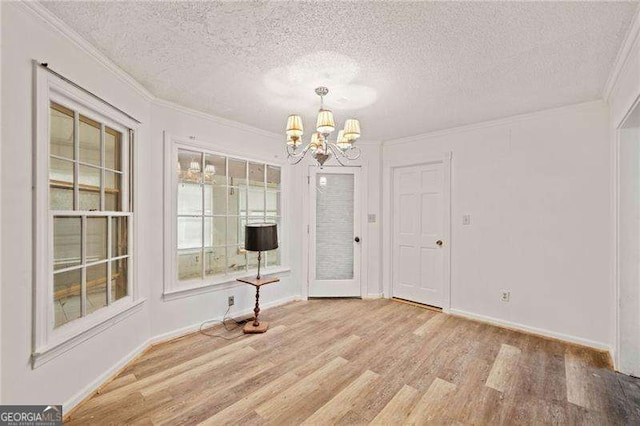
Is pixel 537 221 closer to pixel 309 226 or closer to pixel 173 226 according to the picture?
pixel 309 226

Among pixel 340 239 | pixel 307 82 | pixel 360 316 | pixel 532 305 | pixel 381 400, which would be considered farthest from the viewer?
pixel 340 239

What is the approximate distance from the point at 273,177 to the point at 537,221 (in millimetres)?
3317

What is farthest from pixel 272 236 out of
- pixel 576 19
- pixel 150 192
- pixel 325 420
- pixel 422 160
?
pixel 576 19

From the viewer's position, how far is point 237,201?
358cm

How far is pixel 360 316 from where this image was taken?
3572 millimetres

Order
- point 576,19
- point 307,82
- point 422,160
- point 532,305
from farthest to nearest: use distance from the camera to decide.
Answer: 1. point 422,160
2. point 532,305
3. point 307,82
4. point 576,19

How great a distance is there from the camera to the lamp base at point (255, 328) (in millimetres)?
3049

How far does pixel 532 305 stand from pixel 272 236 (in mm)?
3061

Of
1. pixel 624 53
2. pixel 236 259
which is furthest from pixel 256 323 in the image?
pixel 624 53

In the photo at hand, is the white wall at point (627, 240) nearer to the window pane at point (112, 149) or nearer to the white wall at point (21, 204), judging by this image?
the white wall at point (21, 204)

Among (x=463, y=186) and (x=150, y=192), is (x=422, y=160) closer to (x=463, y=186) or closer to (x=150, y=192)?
(x=463, y=186)

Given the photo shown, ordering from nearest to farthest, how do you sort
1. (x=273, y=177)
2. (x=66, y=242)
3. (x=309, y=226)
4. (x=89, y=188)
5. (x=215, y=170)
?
(x=66, y=242), (x=89, y=188), (x=215, y=170), (x=273, y=177), (x=309, y=226)

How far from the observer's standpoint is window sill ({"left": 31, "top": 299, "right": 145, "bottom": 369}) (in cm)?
165

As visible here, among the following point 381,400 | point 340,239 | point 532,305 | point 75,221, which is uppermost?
point 75,221
